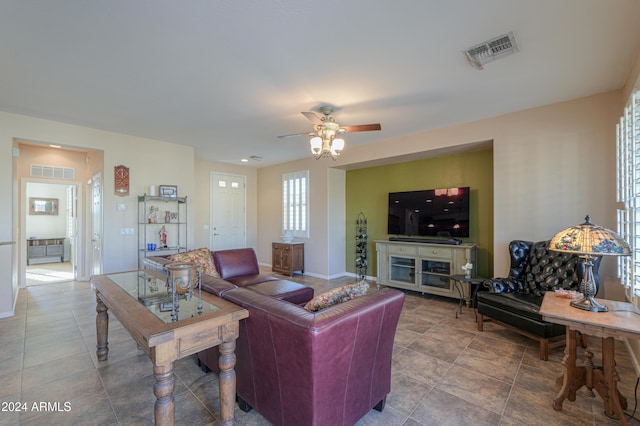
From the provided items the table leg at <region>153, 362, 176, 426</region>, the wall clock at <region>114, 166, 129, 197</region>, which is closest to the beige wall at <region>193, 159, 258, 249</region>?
the wall clock at <region>114, 166, 129, 197</region>

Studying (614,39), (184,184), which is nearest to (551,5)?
(614,39)

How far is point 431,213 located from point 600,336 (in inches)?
129

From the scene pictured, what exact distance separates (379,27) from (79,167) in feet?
22.1

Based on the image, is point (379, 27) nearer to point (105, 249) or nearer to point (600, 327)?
point (600, 327)

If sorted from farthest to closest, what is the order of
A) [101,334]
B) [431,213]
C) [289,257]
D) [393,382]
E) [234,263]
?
[289,257] → [431,213] → [234,263] → [101,334] → [393,382]

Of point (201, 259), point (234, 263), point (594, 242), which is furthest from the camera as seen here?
point (234, 263)

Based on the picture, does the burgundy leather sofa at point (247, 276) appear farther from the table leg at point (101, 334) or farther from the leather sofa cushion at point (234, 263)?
the table leg at point (101, 334)

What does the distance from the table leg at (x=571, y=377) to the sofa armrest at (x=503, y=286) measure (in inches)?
48.6

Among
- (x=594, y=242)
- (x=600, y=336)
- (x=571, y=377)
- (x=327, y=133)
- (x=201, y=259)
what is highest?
(x=327, y=133)

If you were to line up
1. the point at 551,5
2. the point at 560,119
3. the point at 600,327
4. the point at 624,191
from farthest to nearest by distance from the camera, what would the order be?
the point at 560,119 < the point at 624,191 < the point at 551,5 < the point at 600,327

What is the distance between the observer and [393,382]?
2293 millimetres

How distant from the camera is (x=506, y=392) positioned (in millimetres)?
2139

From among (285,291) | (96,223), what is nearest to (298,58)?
(285,291)

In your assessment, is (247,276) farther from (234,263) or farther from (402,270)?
(402,270)
